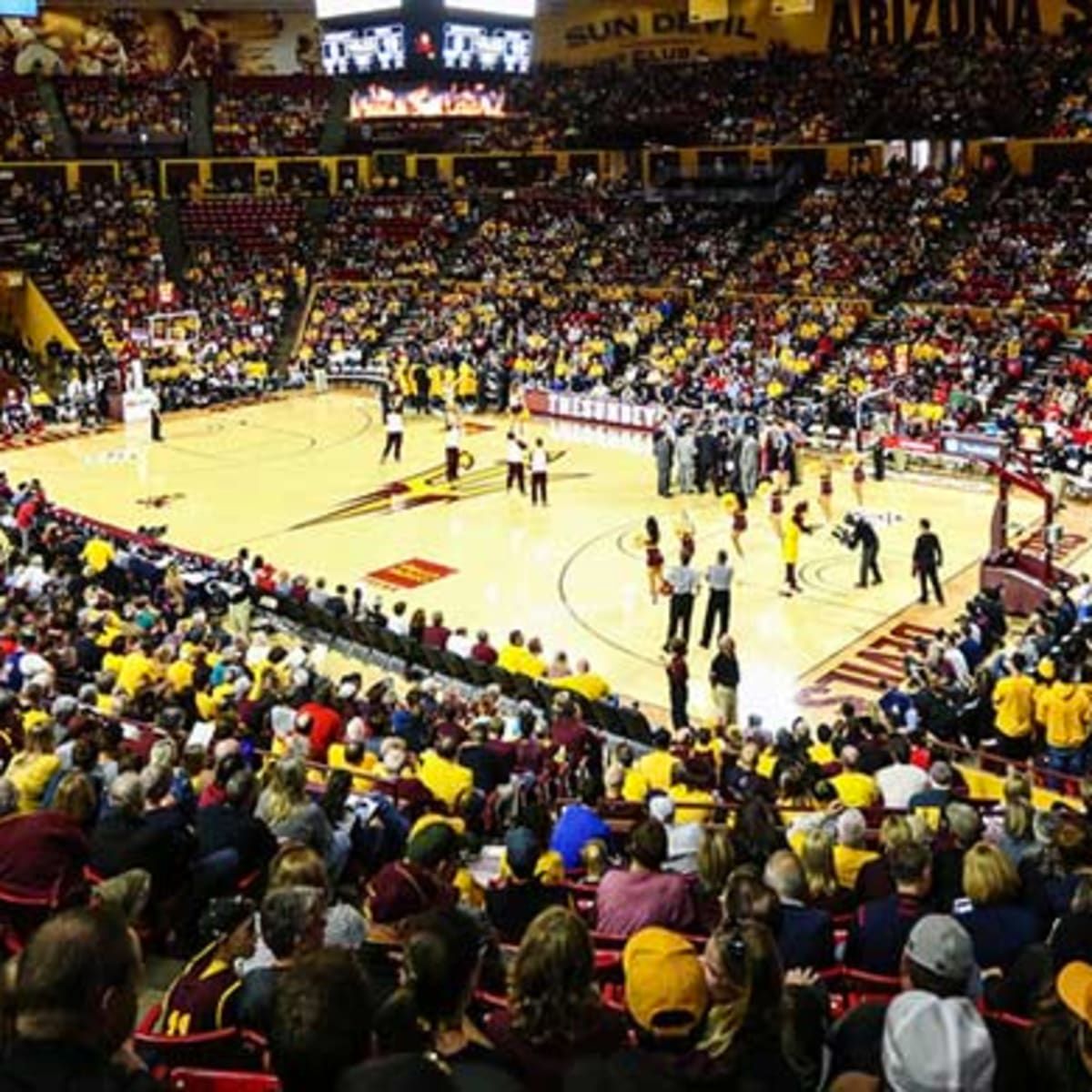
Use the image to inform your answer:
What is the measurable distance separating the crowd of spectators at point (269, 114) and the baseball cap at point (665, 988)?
43723 mm

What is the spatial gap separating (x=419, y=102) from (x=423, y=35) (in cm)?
203

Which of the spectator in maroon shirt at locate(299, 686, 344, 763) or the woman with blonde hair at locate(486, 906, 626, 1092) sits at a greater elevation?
the woman with blonde hair at locate(486, 906, 626, 1092)

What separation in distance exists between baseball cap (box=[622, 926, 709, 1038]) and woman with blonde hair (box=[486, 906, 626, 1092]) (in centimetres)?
9

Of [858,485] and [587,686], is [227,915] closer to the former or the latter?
[587,686]

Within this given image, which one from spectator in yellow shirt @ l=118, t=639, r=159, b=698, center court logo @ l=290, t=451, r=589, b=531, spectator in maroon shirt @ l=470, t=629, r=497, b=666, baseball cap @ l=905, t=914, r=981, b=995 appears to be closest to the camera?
baseball cap @ l=905, t=914, r=981, b=995

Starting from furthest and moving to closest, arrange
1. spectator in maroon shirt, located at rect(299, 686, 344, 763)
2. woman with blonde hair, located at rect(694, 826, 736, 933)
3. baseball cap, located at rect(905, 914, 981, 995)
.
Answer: spectator in maroon shirt, located at rect(299, 686, 344, 763)
woman with blonde hair, located at rect(694, 826, 736, 933)
baseball cap, located at rect(905, 914, 981, 995)

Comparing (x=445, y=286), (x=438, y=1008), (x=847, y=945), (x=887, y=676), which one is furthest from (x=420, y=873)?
(x=445, y=286)

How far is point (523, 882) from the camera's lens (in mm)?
5281

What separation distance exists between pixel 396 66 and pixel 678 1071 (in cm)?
1908

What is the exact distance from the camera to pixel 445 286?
37.9 m

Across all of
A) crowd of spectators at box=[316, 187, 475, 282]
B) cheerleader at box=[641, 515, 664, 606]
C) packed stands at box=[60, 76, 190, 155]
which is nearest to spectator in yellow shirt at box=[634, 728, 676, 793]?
cheerleader at box=[641, 515, 664, 606]

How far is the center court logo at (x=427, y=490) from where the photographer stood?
2133 cm

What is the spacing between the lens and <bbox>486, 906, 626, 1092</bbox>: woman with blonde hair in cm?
339

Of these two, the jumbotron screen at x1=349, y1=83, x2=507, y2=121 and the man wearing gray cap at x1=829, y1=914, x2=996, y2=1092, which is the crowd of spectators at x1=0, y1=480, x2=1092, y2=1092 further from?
the jumbotron screen at x1=349, y1=83, x2=507, y2=121
